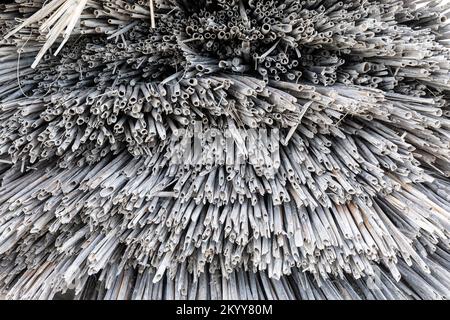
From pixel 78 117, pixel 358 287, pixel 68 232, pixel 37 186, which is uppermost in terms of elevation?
pixel 78 117

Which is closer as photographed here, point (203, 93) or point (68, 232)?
point (203, 93)

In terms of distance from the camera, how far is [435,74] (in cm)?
92

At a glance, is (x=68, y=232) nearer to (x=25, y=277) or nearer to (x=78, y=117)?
(x=25, y=277)

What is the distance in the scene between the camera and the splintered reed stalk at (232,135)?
2.85 ft

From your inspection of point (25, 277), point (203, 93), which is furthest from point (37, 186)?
point (203, 93)

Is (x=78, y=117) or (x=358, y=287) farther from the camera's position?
(x=358, y=287)

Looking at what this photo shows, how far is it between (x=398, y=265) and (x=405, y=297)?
0.26ft

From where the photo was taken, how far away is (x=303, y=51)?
0.92 m

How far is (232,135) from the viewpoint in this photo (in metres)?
0.87

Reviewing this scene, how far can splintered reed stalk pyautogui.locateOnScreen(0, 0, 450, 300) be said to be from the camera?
34.2 inches

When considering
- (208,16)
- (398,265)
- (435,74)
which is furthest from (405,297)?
(208,16)

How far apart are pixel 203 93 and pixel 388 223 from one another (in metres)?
0.52

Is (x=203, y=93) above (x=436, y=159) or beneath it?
above

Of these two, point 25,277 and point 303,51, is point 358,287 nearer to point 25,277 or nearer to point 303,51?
point 303,51
